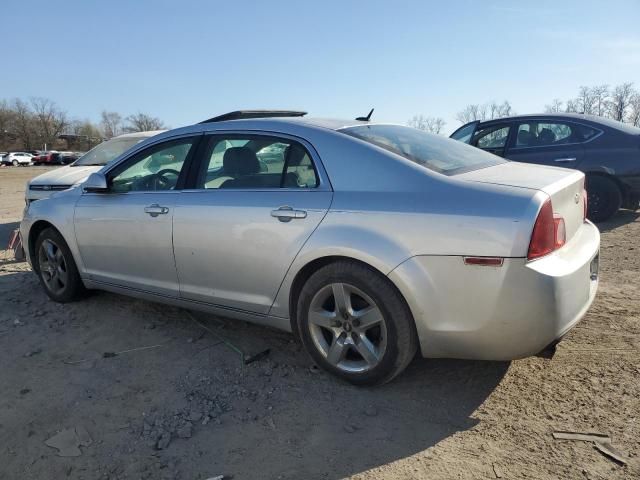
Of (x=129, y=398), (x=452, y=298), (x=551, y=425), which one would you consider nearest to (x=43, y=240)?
(x=129, y=398)

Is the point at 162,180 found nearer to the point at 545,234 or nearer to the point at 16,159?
the point at 545,234

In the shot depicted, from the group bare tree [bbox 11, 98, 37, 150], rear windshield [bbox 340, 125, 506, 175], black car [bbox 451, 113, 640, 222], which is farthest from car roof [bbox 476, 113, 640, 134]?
bare tree [bbox 11, 98, 37, 150]

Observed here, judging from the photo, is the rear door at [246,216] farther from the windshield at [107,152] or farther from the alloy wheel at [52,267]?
the windshield at [107,152]

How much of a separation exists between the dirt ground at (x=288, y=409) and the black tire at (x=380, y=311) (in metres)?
0.13

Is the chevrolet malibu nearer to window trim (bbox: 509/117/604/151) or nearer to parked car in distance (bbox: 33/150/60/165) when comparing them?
window trim (bbox: 509/117/604/151)

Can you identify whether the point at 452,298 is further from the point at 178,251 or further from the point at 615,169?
the point at 615,169

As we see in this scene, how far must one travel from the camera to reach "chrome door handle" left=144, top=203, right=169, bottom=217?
11.8 ft

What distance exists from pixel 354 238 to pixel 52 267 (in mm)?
3240

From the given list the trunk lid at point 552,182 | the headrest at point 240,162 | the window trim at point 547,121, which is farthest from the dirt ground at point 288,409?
the window trim at point 547,121

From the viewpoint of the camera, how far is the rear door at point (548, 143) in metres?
7.32

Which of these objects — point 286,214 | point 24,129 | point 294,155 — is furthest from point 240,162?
point 24,129

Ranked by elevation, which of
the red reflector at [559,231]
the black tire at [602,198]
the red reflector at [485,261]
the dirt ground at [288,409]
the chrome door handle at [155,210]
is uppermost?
the chrome door handle at [155,210]

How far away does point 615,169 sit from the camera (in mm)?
7066

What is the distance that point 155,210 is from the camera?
3.64m
